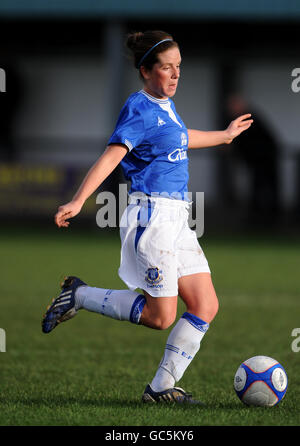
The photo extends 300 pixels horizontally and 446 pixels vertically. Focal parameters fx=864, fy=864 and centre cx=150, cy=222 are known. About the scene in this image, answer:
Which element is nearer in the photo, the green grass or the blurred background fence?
the green grass

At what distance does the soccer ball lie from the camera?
4730mm

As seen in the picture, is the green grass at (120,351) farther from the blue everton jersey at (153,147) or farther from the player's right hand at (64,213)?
the blue everton jersey at (153,147)

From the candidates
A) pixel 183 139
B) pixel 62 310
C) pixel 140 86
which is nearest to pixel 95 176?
pixel 183 139

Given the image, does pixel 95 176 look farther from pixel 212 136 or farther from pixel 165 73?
pixel 212 136

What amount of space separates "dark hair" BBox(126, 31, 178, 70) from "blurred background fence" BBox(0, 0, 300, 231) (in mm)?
12029

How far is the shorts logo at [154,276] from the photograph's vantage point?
4.60 metres

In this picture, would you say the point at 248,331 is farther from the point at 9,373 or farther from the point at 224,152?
the point at 224,152

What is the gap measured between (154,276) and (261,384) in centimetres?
86

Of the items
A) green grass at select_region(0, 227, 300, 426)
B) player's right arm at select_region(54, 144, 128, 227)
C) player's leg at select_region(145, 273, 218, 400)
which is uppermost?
player's right arm at select_region(54, 144, 128, 227)

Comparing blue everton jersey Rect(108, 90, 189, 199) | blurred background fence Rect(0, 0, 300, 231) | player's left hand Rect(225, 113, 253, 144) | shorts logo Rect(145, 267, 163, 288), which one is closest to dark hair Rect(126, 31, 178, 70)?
blue everton jersey Rect(108, 90, 189, 199)

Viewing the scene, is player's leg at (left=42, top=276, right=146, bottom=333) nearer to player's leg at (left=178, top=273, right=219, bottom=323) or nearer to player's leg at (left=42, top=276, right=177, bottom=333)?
player's leg at (left=42, top=276, right=177, bottom=333)

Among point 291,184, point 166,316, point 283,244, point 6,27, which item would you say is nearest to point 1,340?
point 166,316

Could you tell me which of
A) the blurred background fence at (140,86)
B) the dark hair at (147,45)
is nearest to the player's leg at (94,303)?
the dark hair at (147,45)

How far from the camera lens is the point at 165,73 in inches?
185
